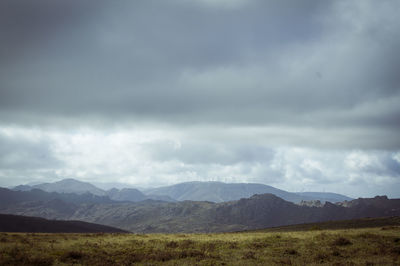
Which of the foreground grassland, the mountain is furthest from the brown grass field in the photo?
the mountain

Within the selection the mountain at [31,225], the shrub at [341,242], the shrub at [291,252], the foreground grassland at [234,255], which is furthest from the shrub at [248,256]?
the mountain at [31,225]

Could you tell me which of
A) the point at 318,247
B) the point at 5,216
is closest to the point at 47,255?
the point at 318,247

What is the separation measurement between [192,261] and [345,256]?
13995mm

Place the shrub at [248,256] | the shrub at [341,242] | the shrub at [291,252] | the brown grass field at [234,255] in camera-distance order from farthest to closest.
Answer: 1. the shrub at [341,242]
2. the shrub at [291,252]
3. the shrub at [248,256]
4. the brown grass field at [234,255]

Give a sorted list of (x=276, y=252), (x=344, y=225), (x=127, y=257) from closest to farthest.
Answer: (x=127, y=257) → (x=276, y=252) → (x=344, y=225)

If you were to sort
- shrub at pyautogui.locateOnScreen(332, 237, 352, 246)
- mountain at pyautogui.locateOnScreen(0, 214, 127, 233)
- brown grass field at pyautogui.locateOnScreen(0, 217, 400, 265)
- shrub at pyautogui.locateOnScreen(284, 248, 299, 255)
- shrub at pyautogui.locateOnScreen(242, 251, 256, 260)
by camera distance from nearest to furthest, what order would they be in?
brown grass field at pyautogui.locateOnScreen(0, 217, 400, 265) → shrub at pyautogui.locateOnScreen(242, 251, 256, 260) → shrub at pyautogui.locateOnScreen(284, 248, 299, 255) → shrub at pyautogui.locateOnScreen(332, 237, 352, 246) → mountain at pyautogui.locateOnScreen(0, 214, 127, 233)

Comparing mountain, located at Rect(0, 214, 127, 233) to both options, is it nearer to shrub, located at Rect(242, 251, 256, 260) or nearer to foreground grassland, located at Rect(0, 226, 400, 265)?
foreground grassland, located at Rect(0, 226, 400, 265)

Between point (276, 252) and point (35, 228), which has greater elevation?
point (276, 252)

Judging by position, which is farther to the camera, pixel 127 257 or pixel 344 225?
pixel 344 225

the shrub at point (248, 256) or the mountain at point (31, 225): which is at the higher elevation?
the shrub at point (248, 256)

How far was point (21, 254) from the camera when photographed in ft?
86.9

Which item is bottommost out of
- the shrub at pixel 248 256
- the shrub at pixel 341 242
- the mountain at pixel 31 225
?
the mountain at pixel 31 225

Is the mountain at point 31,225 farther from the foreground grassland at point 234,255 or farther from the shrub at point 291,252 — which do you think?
the shrub at point 291,252

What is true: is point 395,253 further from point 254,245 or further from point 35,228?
point 35,228
